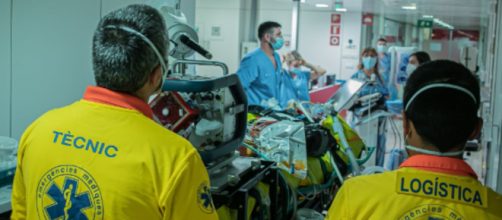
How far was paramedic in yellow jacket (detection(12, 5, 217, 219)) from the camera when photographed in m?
1.22

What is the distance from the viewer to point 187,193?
4.04 ft

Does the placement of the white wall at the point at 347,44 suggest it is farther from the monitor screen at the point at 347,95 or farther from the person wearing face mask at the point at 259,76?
the monitor screen at the point at 347,95

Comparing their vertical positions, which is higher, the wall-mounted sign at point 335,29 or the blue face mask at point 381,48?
the wall-mounted sign at point 335,29

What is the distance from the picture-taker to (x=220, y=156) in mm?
1940

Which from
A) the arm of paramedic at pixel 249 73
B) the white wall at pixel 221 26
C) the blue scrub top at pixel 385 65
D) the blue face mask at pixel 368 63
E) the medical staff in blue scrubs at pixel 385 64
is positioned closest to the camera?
the arm of paramedic at pixel 249 73

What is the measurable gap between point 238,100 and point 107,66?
830 millimetres

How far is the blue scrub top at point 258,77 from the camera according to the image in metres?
4.72

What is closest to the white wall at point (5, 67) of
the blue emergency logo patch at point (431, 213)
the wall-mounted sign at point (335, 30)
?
the blue emergency logo patch at point (431, 213)

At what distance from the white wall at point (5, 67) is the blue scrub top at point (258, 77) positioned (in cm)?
223

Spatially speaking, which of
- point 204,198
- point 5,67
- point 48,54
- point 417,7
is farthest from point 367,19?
point 204,198

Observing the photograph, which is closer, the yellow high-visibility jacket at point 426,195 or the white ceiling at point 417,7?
the yellow high-visibility jacket at point 426,195

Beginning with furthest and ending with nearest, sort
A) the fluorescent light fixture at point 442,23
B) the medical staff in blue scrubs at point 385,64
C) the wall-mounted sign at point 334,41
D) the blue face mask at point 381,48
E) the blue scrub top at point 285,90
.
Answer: the fluorescent light fixture at point 442,23
the wall-mounted sign at point 334,41
the blue face mask at point 381,48
the medical staff in blue scrubs at point 385,64
the blue scrub top at point 285,90

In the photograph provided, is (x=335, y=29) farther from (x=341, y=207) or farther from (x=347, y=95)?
(x=341, y=207)

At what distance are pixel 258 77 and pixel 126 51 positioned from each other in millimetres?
3486
